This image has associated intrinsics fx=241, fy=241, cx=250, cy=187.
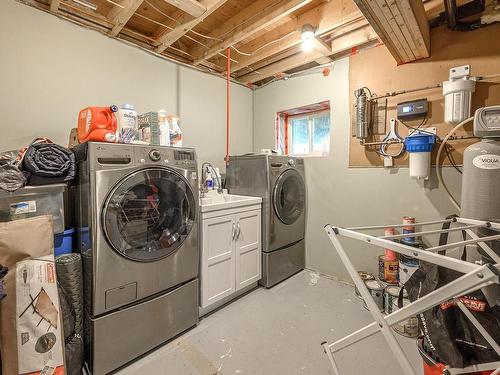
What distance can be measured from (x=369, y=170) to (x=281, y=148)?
3.88 feet

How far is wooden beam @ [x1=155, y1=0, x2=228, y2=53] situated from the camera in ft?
5.53

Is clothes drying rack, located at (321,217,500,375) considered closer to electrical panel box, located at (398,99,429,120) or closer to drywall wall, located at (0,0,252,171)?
electrical panel box, located at (398,99,429,120)

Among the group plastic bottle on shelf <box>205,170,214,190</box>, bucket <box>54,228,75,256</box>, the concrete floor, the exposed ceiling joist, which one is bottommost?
the concrete floor

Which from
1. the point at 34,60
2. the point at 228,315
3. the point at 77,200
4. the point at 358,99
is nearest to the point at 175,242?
the point at 77,200

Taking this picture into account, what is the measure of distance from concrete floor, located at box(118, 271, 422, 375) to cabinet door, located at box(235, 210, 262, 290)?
0.20 meters

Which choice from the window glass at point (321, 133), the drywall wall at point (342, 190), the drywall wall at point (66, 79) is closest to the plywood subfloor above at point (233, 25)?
the drywall wall at point (66, 79)

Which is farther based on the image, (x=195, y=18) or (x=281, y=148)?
(x=281, y=148)

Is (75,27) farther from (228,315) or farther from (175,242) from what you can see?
(228,315)

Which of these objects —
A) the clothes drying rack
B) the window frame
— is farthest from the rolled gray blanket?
the window frame

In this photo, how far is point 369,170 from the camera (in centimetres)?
236

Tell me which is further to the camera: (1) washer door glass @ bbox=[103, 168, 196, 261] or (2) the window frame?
(2) the window frame

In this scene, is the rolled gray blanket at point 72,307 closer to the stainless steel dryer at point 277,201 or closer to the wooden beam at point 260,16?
the stainless steel dryer at point 277,201

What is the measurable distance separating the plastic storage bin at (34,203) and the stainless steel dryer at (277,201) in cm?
157

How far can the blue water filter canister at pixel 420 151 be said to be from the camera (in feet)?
6.19
